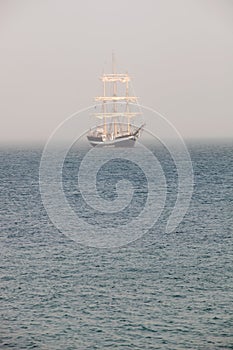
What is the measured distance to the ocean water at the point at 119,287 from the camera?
119ft

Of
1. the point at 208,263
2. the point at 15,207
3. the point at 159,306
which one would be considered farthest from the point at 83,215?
the point at 159,306

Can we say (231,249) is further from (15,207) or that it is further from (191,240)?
(15,207)

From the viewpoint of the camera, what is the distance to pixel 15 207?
81.2m

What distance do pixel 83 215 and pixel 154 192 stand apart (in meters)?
24.5

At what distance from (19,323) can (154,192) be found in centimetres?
6093

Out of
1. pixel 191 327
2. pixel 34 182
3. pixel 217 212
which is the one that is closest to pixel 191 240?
pixel 217 212

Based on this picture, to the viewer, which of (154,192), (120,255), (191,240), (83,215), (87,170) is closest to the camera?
(120,255)

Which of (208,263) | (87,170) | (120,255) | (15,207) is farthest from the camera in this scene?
(87,170)

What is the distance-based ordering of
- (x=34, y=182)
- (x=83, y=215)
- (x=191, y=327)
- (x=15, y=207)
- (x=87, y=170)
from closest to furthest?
(x=191, y=327), (x=83, y=215), (x=15, y=207), (x=34, y=182), (x=87, y=170)

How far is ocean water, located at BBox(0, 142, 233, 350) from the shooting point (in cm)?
3619

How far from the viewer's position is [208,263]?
5031 cm

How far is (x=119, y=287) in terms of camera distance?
44.2m

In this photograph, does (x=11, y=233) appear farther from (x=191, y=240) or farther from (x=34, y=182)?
(x=34, y=182)

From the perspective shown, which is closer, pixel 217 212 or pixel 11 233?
pixel 11 233
